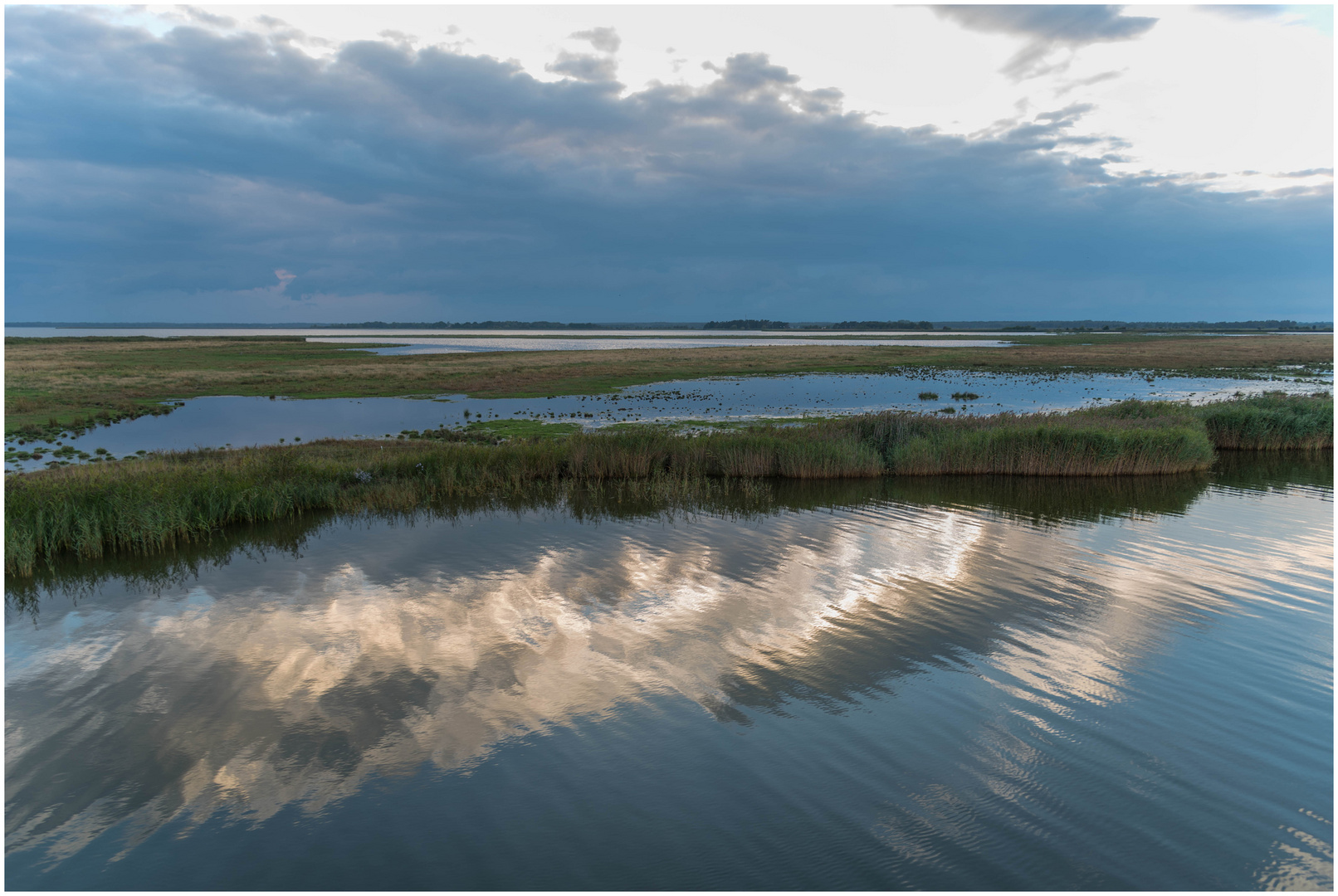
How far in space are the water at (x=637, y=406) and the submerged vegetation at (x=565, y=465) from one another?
26.7 ft

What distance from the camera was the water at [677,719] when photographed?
257 inches

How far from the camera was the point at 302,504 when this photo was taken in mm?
19875

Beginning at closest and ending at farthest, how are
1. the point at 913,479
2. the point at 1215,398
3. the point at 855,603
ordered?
the point at 855,603 < the point at 913,479 < the point at 1215,398

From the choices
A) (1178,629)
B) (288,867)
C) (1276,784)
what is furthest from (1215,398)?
(288,867)

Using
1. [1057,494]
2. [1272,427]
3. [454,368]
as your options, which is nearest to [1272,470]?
[1272,427]

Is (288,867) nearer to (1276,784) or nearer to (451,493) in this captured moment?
(1276,784)

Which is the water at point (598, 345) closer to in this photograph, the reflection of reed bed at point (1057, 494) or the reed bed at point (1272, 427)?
the reed bed at point (1272, 427)

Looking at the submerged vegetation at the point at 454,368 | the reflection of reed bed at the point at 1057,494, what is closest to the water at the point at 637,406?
the submerged vegetation at the point at 454,368

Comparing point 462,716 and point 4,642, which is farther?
point 4,642

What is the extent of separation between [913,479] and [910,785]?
60.3 feet

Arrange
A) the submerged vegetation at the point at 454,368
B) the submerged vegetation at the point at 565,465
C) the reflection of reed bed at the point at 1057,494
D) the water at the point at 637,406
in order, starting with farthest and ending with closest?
1. the submerged vegetation at the point at 454,368
2. the water at the point at 637,406
3. the reflection of reed bed at the point at 1057,494
4. the submerged vegetation at the point at 565,465

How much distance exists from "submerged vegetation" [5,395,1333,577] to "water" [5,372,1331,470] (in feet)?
26.7

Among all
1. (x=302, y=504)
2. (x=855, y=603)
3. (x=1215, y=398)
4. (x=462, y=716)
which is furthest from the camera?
(x=1215, y=398)

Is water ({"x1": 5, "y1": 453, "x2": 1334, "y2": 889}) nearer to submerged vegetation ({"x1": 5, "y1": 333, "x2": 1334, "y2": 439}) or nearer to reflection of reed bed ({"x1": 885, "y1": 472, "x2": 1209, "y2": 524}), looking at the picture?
reflection of reed bed ({"x1": 885, "y1": 472, "x2": 1209, "y2": 524})
